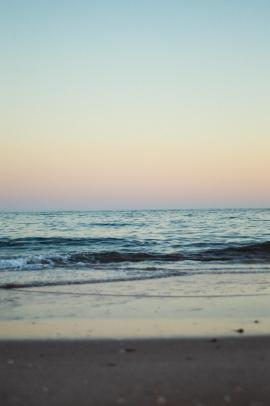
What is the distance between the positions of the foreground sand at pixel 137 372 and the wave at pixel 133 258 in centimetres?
954

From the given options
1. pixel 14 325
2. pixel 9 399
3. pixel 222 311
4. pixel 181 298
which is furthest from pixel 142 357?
pixel 181 298

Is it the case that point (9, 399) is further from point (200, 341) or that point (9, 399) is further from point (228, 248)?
point (228, 248)

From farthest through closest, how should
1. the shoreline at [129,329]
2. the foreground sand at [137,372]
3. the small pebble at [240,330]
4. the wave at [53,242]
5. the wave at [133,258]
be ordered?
the wave at [53,242], the wave at [133,258], the small pebble at [240,330], the shoreline at [129,329], the foreground sand at [137,372]

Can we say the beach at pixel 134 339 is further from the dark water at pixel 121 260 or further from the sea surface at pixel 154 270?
the dark water at pixel 121 260

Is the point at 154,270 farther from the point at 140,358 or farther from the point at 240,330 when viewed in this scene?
the point at 140,358

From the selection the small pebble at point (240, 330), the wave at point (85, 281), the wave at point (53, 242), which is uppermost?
the small pebble at point (240, 330)

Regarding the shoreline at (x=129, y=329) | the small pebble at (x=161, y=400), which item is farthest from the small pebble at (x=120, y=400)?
the shoreline at (x=129, y=329)

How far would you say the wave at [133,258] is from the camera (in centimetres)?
1570

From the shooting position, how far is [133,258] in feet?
61.0

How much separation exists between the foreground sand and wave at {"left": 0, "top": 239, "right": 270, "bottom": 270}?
9.54 m

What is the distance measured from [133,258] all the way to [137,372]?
1413 cm

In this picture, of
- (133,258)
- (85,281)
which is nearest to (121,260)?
(133,258)

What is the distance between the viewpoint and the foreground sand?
3.89 m

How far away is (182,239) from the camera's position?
27297mm
